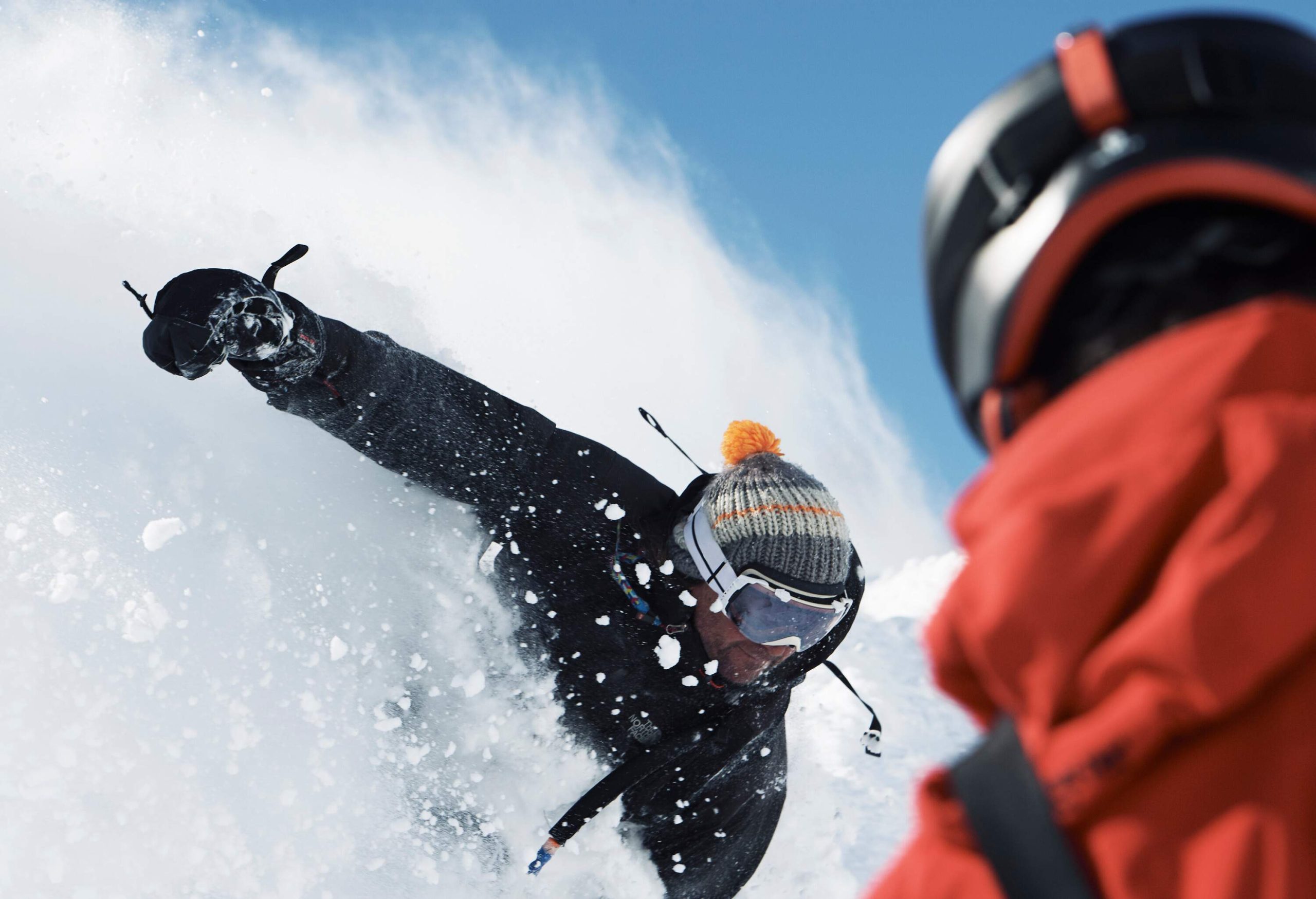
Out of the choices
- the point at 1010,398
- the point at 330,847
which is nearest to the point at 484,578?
the point at 330,847

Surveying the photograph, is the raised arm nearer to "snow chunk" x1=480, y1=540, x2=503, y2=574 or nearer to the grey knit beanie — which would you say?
"snow chunk" x1=480, y1=540, x2=503, y2=574

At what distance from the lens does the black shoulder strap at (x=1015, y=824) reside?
64cm

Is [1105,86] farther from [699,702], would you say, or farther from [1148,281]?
[699,702]

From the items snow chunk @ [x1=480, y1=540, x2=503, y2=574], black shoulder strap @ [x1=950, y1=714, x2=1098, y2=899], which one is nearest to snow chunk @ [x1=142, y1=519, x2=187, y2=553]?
snow chunk @ [x1=480, y1=540, x2=503, y2=574]

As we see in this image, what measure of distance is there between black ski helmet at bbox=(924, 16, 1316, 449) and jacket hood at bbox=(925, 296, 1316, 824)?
141mm

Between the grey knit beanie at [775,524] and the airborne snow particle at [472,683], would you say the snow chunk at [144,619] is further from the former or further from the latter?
the grey knit beanie at [775,524]

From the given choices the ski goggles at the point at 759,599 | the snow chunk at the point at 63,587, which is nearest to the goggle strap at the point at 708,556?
the ski goggles at the point at 759,599

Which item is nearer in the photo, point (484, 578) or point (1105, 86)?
point (1105, 86)

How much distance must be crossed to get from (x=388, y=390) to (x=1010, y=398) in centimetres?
262

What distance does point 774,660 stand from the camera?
3.38 m

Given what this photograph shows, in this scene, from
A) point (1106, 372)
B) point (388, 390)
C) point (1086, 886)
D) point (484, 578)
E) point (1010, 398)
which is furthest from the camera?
point (484, 578)

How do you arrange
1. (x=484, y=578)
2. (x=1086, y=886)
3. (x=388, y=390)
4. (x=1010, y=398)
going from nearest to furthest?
(x=1086, y=886) < (x=1010, y=398) < (x=388, y=390) < (x=484, y=578)

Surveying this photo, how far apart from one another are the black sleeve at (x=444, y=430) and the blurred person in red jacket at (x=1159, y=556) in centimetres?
261

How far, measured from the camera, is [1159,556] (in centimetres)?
67
